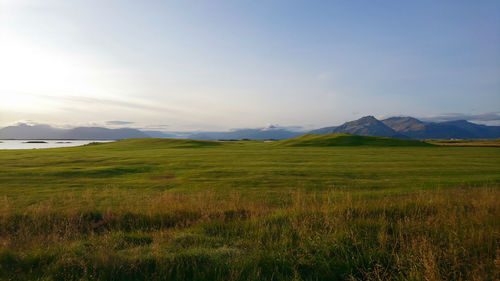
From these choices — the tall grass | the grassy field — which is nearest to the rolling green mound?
the grassy field

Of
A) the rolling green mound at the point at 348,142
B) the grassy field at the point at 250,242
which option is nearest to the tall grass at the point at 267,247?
the grassy field at the point at 250,242

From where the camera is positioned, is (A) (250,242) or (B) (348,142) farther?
(B) (348,142)

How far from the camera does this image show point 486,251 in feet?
21.5

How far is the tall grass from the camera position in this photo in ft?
18.9

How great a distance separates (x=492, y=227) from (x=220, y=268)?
27.9ft

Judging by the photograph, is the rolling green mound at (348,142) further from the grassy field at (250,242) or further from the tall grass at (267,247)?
the tall grass at (267,247)

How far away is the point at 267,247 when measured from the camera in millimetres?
6918

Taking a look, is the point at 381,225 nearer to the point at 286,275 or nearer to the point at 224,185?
the point at 286,275

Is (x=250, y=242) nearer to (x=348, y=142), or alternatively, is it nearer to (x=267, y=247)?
(x=267, y=247)

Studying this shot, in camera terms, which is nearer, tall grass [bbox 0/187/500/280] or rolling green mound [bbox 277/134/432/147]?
tall grass [bbox 0/187/500/280]

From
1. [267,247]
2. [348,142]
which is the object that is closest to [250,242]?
[267,247]

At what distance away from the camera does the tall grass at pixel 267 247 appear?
5746 mm

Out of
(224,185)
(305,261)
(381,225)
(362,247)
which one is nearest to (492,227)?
(381,225)

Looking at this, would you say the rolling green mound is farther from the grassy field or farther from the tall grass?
the tall grass
